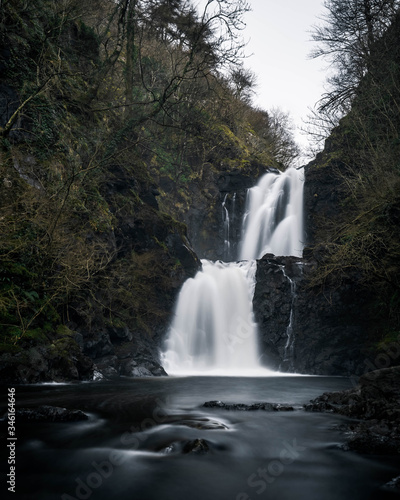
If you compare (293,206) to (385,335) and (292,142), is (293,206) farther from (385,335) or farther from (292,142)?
(292,142)

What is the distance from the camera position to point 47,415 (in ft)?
15.6

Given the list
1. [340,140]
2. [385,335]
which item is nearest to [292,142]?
[340,140]

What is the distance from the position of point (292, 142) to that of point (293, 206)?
2103 centimetres

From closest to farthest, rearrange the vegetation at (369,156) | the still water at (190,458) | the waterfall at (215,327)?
the still water at (190,458) < the vegetation at (369,156) < the waterfall at (215,327)

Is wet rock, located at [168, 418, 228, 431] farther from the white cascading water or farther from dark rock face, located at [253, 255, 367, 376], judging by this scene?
dark rock face, located at [253, 255, 367, 376]

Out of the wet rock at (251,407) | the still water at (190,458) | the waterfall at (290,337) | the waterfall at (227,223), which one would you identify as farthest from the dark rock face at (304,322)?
the still water at (190,458)

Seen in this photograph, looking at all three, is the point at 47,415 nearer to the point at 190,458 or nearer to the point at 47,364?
the point at 190,458

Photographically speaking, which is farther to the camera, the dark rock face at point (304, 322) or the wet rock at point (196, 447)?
the dark rock face at point (304, 322)

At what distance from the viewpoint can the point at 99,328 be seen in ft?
39.6

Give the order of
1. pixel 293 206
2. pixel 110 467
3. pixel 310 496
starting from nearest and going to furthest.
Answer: pixel 310 496, pixel 110 467, pixel 293 206

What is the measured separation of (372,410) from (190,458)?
3.38 m

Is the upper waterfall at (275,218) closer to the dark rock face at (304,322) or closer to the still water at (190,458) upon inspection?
the dark rock face at (304,322)

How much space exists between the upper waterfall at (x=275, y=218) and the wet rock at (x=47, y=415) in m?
18.9

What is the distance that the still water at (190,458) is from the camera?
9.86ft
